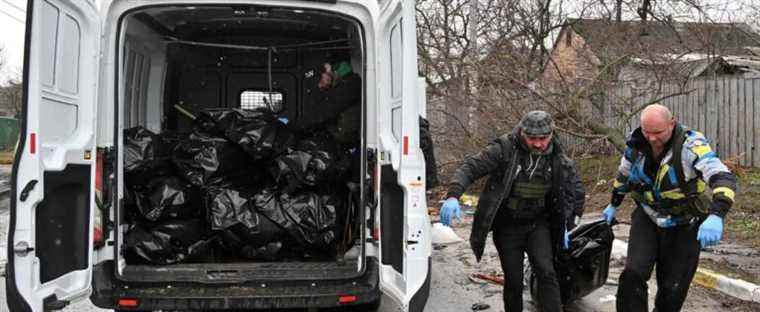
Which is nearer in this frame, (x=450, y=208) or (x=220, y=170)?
(x=450, y=208)

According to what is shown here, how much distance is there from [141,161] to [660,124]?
3.36 meters

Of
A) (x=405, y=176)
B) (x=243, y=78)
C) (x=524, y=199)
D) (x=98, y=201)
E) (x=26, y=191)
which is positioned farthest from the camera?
(x=243, y=78)

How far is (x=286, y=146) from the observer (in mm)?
5004

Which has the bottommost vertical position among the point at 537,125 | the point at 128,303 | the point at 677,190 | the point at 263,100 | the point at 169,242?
the point at 128,303

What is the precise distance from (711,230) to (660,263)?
0.63 meters

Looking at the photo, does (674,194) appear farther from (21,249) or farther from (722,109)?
(722,109)

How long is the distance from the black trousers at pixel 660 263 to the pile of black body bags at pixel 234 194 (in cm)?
193

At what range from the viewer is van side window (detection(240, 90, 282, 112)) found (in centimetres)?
607

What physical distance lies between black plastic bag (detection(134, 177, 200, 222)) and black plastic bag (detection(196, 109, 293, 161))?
52 centimetres

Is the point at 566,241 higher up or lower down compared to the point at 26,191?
lower down

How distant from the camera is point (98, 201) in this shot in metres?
3.75

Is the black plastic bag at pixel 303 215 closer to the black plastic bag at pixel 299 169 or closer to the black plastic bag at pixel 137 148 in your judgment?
the black plastic bag at pixel 299 169

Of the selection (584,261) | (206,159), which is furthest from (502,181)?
(206,159)

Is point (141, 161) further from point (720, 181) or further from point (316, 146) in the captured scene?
point (720, 181)
